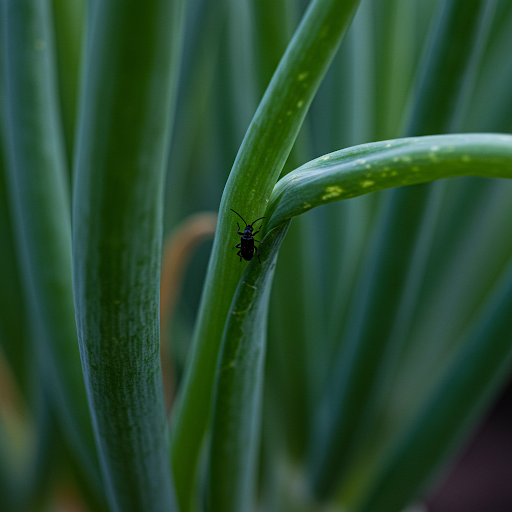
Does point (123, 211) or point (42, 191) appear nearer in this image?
point (123, 211)

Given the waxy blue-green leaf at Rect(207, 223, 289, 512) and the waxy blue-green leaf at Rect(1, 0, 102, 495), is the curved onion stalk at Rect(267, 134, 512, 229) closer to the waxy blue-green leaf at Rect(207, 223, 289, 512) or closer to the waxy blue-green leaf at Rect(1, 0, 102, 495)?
the waxy blue-green leaf at Rect(207, 223, 289, 512)

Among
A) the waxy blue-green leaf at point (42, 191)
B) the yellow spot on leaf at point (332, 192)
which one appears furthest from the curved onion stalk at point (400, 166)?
the waxy blue-green leaf at point (42, 191)

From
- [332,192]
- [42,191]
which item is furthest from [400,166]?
[42,191]

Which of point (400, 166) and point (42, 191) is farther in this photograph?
point (42, 191)

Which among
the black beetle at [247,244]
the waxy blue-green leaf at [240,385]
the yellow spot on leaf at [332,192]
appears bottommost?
the waxy blue-green leaf at [240,385]

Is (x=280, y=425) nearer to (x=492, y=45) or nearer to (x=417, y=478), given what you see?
(x=417, y=478)

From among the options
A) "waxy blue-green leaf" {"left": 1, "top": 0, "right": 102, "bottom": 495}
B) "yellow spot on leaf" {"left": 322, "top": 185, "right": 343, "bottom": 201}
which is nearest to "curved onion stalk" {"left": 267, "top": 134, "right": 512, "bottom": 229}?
"yellow spot on leaf" {"left": 322, "top": 185, "right": 343, "bottom": 201}

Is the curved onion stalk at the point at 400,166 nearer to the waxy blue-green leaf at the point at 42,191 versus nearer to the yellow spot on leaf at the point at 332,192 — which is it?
the yellow spot on leaf at the point at 332,192

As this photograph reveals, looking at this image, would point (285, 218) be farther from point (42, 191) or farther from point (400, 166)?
point (42, 191)

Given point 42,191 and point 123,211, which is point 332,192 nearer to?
point 123,211

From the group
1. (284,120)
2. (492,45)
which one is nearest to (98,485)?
(284,120)
